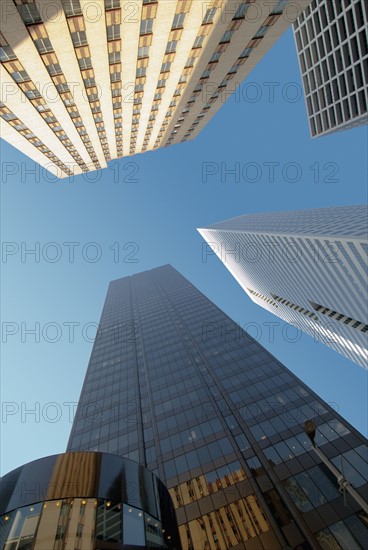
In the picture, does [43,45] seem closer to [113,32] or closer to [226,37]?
[113,32]

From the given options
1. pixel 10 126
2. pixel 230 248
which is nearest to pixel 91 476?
pixel 10 126

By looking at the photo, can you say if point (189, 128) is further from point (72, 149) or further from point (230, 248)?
point (230, 248)

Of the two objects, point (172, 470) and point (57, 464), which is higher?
point (57, 464)

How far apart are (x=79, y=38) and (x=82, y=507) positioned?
34956 millimetres

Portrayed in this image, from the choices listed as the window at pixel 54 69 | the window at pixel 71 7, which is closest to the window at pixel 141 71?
the window at pixel 54 69

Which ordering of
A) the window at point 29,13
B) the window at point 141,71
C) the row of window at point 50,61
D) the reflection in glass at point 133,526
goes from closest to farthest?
the reflection in glass at point 133,526, the window at point 29,13, the row of window at point 50,61, the window at point 141,71

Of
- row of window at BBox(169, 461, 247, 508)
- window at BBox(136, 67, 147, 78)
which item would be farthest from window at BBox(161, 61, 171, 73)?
row of window at BBox(169, 461, 247, 508)

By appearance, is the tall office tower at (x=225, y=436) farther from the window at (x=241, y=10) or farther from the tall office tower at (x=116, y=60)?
the window at (x=241, y=10)

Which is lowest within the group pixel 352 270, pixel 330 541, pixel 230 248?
pixel 330 541

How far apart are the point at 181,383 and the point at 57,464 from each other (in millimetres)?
37859

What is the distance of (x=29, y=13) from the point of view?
24.2 m

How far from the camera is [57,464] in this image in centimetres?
1803

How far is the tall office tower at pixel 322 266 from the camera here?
6000cm

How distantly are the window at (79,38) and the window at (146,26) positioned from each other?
5278mm
